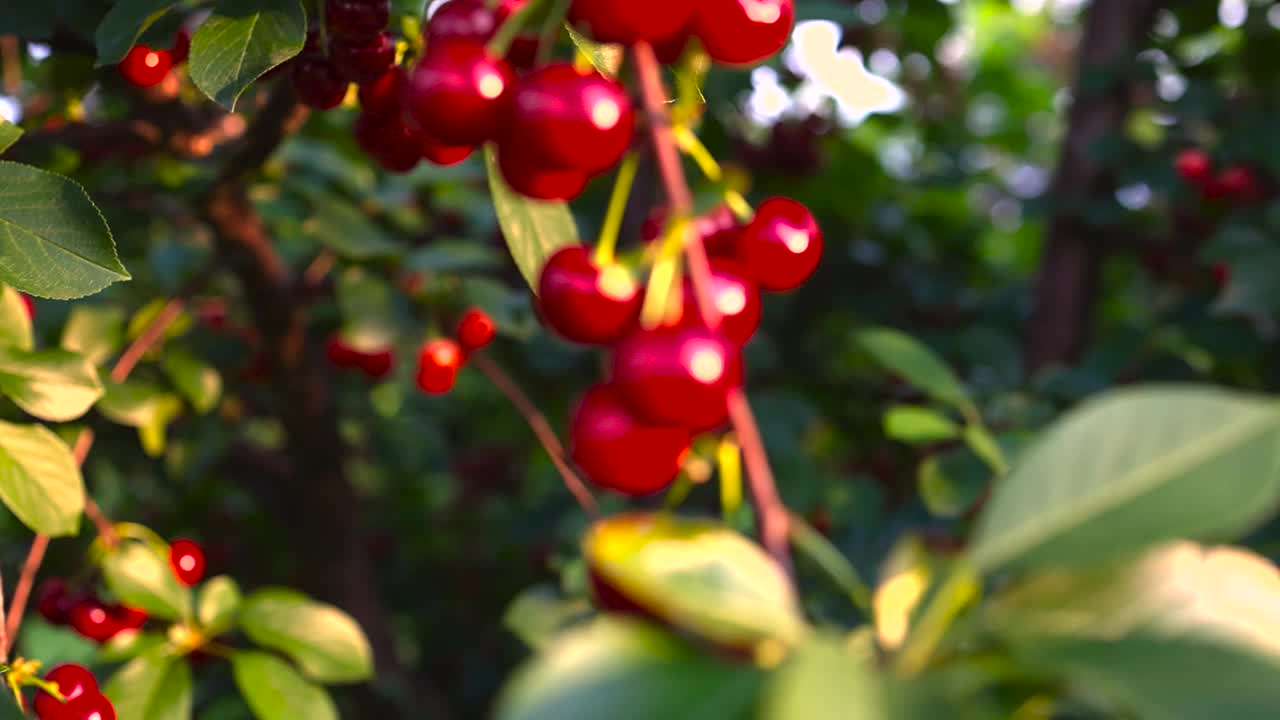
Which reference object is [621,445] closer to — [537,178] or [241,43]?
[537,178]

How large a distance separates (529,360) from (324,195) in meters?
0.70

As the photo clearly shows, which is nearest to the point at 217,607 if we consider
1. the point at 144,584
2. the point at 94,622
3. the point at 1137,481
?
the point at 144,584

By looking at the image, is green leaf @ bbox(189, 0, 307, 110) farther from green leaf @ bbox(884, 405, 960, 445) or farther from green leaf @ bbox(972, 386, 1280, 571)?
green leaf @ bbox(884, 405, 960, 445)

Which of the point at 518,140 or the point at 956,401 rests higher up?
the point at 518,140

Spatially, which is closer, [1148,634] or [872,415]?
[1148,634]

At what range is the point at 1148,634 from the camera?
363 mm

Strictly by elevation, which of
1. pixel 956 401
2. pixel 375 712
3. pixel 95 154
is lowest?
pixel 375 712

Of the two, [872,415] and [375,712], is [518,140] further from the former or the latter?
[872,415]

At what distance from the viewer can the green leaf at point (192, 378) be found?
1.54 metres

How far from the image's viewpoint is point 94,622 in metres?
1.19

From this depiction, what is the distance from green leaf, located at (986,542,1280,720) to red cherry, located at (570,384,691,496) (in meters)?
0.15

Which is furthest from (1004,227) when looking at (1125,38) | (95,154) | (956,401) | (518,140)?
(518,140)

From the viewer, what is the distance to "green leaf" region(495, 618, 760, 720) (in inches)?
13.4

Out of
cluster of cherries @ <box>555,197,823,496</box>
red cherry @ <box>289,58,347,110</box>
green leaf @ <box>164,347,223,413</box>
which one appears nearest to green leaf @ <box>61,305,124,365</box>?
green leaf @ <box>164,347,223,413</box>
